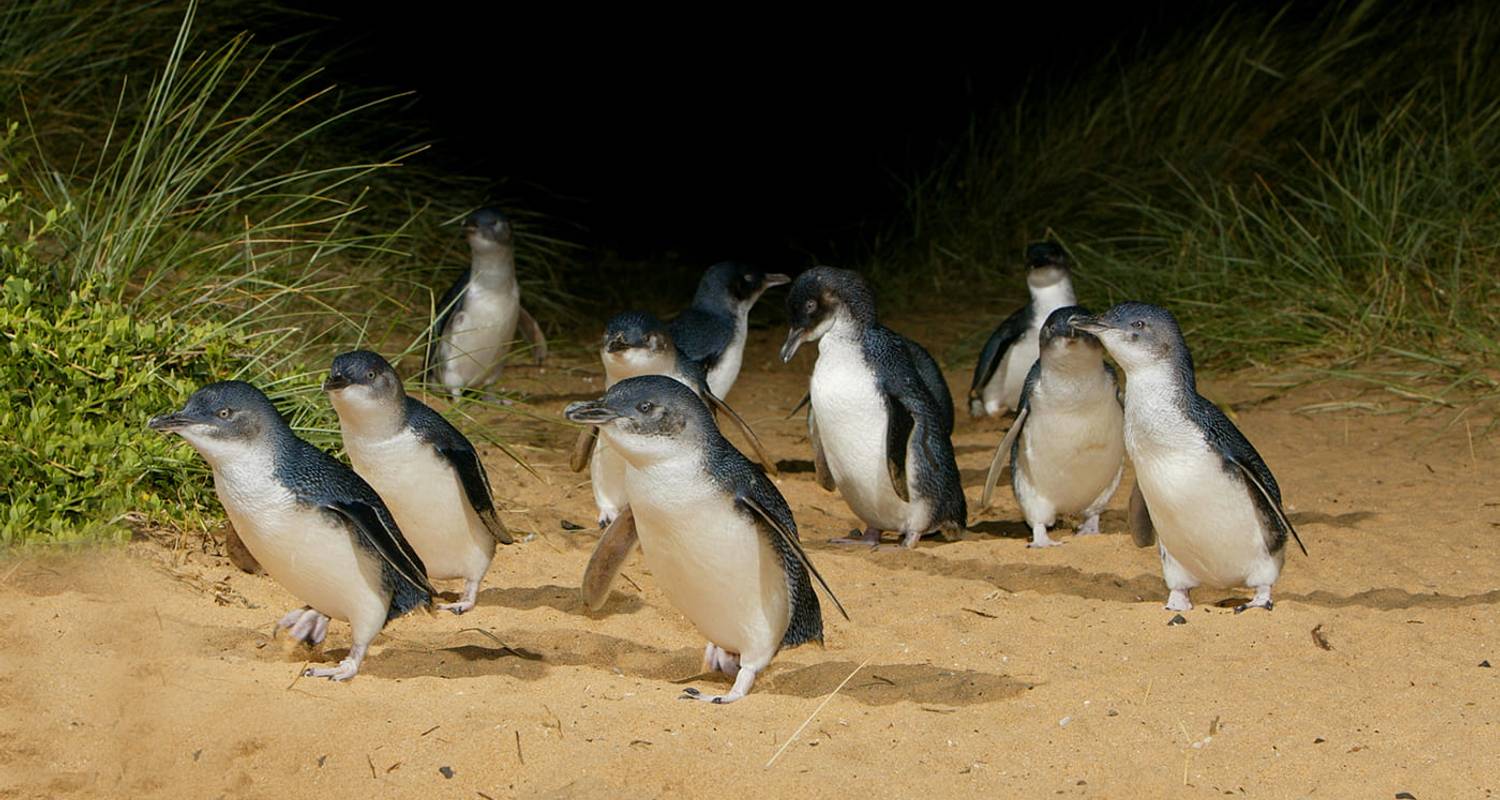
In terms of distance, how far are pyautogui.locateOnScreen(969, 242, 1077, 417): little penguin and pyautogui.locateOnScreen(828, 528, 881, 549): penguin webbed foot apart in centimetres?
179

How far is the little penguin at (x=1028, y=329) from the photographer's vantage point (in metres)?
7.02

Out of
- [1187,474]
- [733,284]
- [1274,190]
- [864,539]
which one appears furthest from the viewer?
[1274,190]

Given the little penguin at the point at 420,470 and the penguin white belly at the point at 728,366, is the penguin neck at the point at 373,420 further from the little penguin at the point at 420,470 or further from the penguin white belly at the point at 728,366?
the penguin white belly at the point at 728,366

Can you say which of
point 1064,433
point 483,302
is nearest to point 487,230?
point 483,302

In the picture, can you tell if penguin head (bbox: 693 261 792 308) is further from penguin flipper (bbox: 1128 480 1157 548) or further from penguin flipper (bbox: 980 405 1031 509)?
penguin flipper (bbox: 1128 480 1157 548)

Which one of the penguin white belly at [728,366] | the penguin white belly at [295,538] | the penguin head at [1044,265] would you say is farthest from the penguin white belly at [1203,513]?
the penguin head at [1044,265]

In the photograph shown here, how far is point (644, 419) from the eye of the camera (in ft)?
11.9

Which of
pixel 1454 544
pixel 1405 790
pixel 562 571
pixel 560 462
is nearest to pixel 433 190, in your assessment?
pixel 560 462

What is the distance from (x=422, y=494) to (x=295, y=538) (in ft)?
1.82

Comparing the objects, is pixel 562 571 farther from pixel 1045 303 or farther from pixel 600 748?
pixel 1045 303

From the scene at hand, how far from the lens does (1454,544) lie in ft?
16.2

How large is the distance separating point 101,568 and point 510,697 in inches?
49.2

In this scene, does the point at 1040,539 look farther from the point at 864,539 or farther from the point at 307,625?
the point at 307,625

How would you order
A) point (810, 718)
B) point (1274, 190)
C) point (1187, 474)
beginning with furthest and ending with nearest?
1. point (1274, 190)
2. point (1187, 474)
3. point (810, 718)
